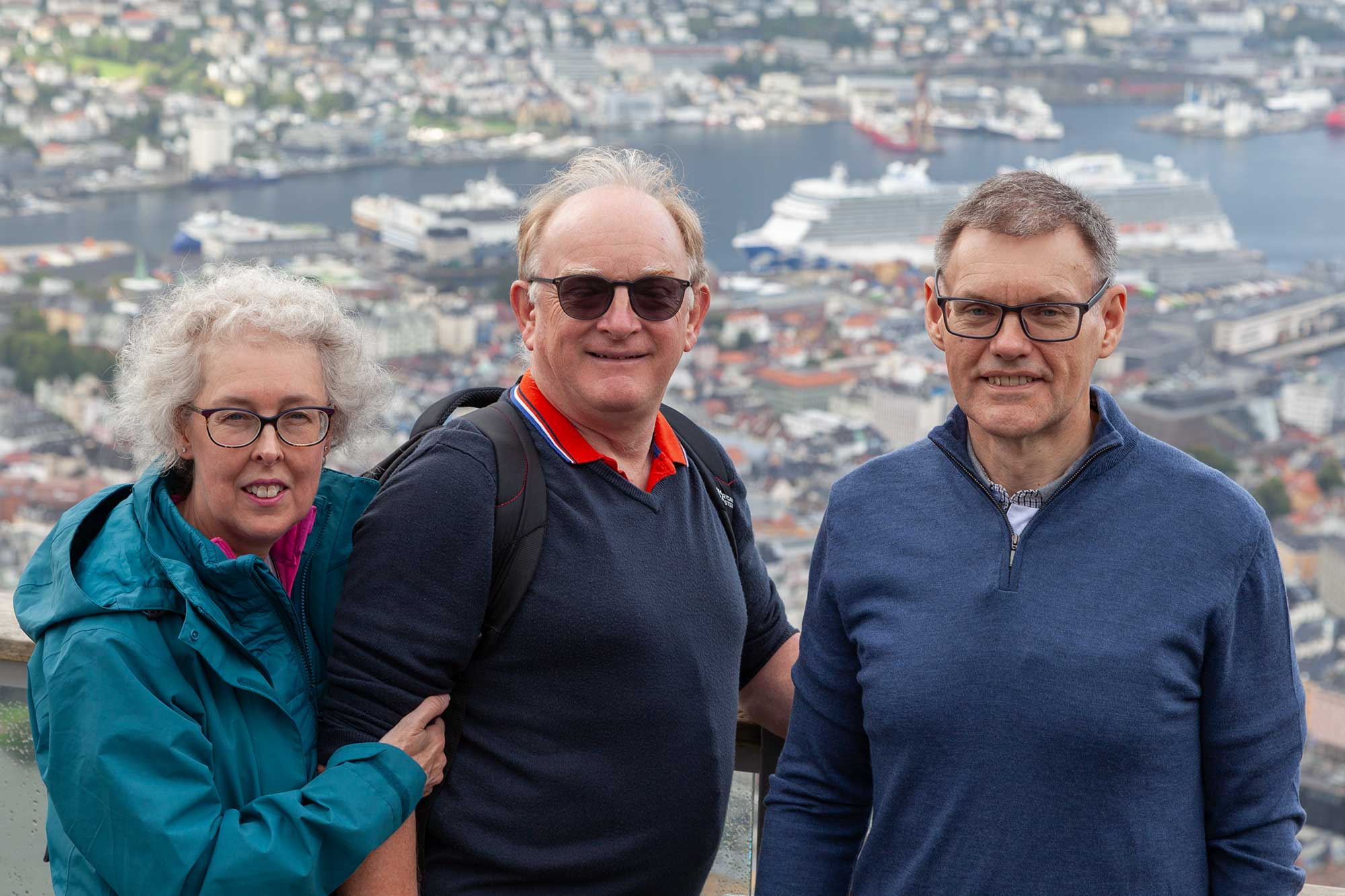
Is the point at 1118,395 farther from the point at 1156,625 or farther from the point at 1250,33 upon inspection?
the point at 1156,625

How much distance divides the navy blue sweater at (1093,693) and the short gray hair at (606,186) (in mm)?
286

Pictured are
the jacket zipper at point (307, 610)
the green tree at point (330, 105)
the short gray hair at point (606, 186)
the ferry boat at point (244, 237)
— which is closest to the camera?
the jacket zipper at point (307, 610)

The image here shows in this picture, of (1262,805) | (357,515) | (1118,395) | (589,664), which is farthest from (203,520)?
(1118,395)

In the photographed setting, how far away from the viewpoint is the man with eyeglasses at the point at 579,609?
0.91m

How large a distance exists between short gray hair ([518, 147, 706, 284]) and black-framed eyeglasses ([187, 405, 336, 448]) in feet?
0.66

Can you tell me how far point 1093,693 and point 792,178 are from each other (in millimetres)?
41978

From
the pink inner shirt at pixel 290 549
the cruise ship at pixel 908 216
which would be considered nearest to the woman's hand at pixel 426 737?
the pink inner shirt at pixel 290 549

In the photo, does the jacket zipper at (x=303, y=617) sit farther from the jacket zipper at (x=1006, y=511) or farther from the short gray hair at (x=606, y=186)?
the jacket zipper at (x=1006, y=511)

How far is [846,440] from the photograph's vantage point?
27.8 meters

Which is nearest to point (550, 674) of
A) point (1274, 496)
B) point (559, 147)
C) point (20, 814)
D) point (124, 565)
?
point (124, 565)

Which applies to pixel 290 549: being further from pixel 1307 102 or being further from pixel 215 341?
pixel 1307 102

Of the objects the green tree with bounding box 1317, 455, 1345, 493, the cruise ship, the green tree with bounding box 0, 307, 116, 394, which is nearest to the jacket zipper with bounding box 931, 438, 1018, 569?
the green tree with bounding box 0, 307, 116, 394

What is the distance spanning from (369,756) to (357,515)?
0.52ft

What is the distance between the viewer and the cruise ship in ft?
123
